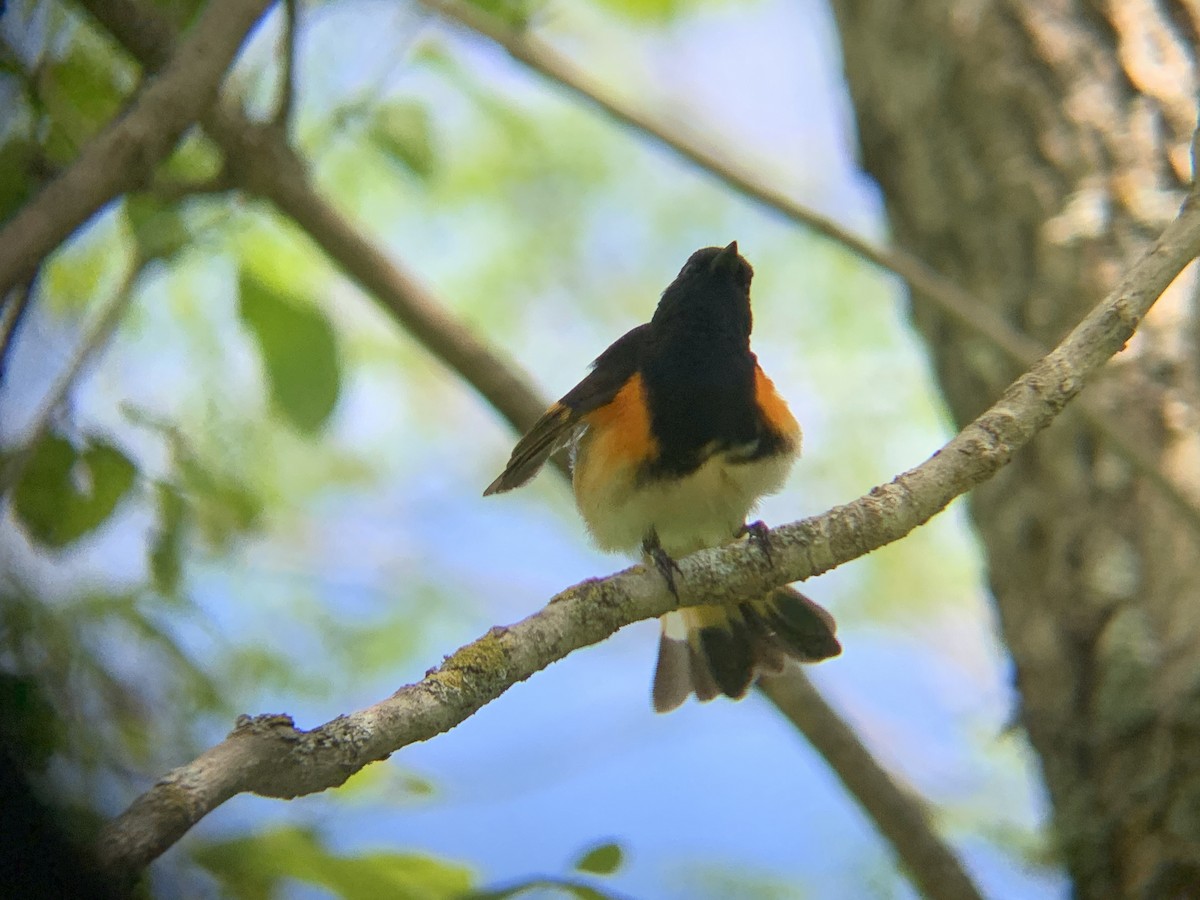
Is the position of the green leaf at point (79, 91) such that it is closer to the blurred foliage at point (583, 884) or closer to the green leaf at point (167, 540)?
the green leaf at point (167, 540)

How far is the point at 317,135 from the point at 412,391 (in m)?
4.74

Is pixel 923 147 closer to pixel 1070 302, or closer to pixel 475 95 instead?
→ pixel 1070 302

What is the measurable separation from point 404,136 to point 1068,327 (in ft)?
6.72

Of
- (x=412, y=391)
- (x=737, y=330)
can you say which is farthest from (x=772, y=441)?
(x=412, y=391)

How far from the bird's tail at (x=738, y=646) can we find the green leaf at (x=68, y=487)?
1604 millimetres

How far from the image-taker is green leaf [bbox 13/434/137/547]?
2.62 metres

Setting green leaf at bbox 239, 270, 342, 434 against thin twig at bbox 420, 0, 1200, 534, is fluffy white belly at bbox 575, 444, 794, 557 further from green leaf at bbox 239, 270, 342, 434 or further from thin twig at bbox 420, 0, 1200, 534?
green leaf at bbox 239, 270, 342, 434

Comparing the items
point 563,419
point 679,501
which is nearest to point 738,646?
point 679,501

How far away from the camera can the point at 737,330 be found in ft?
11.3

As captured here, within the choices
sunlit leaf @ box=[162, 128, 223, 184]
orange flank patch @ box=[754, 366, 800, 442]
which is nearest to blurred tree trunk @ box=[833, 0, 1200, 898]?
orange flank patch @ box=[754, 366, 800, 442]

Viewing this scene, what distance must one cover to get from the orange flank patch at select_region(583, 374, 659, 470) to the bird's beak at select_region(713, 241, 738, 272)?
426 mm

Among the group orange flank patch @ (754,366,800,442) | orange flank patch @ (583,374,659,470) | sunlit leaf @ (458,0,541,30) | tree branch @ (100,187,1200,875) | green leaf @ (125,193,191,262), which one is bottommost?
tree branch @ (100,187,1200,875)

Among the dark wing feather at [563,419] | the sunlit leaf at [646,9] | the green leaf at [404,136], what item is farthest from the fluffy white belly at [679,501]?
the sunlit leaf at [646,9]

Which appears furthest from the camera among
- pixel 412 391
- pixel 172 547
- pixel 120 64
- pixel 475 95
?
pixel 412 391
